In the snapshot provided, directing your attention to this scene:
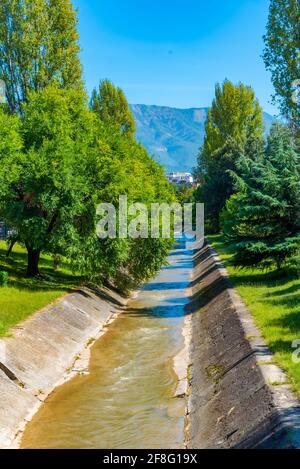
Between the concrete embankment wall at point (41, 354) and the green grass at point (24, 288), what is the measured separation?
25.3 inches

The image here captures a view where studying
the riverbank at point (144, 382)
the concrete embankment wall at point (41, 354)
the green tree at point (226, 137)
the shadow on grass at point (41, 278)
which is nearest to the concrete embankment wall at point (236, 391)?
the riverbank at point (144, 382)

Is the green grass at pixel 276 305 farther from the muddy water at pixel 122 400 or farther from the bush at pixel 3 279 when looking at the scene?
the bush at pixel 3 279

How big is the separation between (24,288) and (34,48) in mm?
24359

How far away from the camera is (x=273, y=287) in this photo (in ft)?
99.2

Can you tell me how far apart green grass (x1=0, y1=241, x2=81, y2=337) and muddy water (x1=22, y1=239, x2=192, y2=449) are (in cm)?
391

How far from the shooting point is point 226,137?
8825 centimetres

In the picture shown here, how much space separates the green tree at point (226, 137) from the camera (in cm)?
7656

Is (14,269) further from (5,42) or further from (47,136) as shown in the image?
(5,42)

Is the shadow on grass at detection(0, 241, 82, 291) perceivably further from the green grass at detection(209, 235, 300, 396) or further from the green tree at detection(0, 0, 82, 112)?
the green tree at detection(0, 0, 82, 112)

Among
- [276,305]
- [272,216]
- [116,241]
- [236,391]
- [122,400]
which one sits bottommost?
[122,400]

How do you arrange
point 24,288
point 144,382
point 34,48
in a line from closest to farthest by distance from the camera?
1. point 144,382
2. point 24,288
3. point 34,48

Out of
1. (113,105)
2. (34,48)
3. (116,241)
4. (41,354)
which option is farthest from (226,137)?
(41,354)

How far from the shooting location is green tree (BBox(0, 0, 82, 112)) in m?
46.1

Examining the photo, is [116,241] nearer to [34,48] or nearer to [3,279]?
[3,279]
